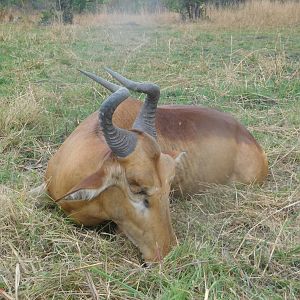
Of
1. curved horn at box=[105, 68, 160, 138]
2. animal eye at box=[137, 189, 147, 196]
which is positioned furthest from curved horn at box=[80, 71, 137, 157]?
curved horn at box=[105, 68, 160, 138]

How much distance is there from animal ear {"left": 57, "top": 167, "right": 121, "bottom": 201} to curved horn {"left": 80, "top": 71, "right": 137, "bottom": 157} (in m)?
0.14

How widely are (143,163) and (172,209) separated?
39.8 inches

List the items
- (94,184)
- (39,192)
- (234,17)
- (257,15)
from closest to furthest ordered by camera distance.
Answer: (94,184)
(39,192)
(234,17)
(257,15)

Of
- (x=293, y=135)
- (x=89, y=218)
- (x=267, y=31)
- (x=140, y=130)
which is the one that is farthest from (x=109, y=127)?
(x=267, y=31)

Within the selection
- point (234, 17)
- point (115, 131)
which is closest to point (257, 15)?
point (234, 17)

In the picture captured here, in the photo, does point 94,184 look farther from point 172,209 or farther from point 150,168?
point 172,209

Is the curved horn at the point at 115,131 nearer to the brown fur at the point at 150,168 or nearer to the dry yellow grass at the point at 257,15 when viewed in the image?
the brown fur at the point at 150,168

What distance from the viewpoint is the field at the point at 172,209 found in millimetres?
3561

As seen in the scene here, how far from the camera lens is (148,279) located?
3.61 meters

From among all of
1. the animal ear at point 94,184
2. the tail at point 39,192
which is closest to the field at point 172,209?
the tail at point 39,192

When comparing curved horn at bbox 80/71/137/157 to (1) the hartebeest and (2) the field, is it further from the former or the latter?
(2) the field

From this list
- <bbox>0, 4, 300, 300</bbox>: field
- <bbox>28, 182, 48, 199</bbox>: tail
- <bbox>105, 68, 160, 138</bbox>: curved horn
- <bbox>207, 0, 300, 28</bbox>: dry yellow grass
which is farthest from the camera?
<bbox>207, 0, 300, 28</bbox>: dry yellow grass

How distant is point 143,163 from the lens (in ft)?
12.8

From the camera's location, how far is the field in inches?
140
